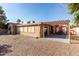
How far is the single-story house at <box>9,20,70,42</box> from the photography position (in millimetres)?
4492

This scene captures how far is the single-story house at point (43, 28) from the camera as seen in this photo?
449cm

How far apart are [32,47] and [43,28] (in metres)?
0.37

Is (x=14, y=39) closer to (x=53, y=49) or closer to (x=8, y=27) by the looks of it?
(x=8, y=27)

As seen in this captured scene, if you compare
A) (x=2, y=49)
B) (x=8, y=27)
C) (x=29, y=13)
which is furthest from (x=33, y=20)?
(x=2, y=49)

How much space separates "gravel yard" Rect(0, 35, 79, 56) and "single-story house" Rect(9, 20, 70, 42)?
0.10 metres

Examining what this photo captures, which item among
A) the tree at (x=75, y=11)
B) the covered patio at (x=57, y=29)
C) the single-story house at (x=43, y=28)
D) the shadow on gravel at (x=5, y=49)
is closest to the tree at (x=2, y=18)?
the single-story house at (x=43, y=28)

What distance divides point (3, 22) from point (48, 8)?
79 centimetres

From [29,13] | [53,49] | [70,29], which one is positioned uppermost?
[29,13]

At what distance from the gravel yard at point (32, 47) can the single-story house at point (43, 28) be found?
4.0 inches

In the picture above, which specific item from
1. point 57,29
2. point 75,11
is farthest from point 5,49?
point 75,11

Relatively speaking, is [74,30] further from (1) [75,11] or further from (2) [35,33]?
(2) [35,33]

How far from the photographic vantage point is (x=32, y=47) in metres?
4.53

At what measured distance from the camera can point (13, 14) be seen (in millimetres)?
4523

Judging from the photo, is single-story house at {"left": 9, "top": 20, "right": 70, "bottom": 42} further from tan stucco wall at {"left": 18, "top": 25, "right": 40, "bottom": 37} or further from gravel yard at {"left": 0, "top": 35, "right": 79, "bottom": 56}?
gravel yard at {"left": 0, "top": 35, "right": 79, "bottom": 56}
